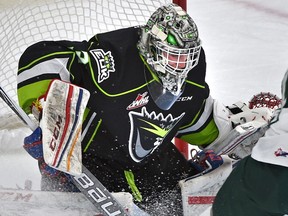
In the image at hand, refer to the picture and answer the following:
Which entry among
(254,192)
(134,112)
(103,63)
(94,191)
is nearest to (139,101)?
(134,112)

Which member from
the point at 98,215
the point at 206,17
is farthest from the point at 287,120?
the point at 206,17

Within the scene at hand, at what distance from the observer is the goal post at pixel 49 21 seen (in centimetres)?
288

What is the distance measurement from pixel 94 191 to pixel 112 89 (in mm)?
315

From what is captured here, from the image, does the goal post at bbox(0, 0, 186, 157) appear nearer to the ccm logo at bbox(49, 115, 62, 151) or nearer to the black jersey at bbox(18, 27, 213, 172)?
the black jersey at bbox(18, 27, 213, 172)

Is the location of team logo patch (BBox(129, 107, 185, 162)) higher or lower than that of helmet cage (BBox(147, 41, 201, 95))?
lower

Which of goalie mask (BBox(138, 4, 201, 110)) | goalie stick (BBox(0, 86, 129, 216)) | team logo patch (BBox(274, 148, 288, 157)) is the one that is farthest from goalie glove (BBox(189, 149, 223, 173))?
team logo patch (BBox(274, 148, 288, 157))

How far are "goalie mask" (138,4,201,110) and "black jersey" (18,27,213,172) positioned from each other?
5 centimetres

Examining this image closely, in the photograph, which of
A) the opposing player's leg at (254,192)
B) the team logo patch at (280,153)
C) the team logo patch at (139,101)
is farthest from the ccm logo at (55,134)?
the team logo patch at (280,153)

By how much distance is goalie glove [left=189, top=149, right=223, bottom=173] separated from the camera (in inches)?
101

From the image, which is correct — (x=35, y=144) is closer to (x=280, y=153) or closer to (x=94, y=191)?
(x=94, y=191)

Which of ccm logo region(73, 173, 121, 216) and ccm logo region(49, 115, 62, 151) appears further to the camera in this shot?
ccm logo region(73, 173, 121, 216)

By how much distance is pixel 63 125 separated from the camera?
204 cm

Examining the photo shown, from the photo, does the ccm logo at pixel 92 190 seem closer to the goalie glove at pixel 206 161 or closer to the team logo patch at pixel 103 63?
the team logo patch at pixel 103 63

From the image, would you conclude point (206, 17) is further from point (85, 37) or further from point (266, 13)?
point (85, 37)
